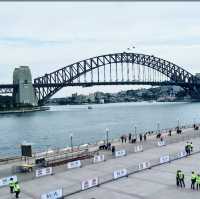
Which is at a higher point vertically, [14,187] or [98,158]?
[98,158]

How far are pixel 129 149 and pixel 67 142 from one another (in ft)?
99.1

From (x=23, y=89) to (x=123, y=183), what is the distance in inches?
6394

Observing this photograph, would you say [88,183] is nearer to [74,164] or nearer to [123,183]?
[123,183]

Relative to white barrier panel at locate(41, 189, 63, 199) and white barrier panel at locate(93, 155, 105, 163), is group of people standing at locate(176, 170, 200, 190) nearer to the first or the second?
white barrier panel at locate(41, 189, 63, 199)

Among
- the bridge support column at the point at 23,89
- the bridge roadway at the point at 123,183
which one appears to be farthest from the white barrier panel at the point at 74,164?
the bridge support column at the point at 23,89

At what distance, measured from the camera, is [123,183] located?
97.1 feet

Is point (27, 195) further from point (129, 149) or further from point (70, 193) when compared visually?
point (129, 149)

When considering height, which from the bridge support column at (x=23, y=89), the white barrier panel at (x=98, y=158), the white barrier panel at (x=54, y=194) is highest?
the bridge support column at (x=23, y=89)

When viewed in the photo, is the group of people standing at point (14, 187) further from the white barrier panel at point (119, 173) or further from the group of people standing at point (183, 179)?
the group of people standing at point (183, 179)

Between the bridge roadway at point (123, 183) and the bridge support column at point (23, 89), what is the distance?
500 feet

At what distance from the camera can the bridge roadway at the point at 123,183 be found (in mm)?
26656

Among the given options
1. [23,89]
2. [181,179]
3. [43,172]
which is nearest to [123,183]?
[181,179]

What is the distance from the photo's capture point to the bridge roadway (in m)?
26.7

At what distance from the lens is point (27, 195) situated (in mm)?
27266
